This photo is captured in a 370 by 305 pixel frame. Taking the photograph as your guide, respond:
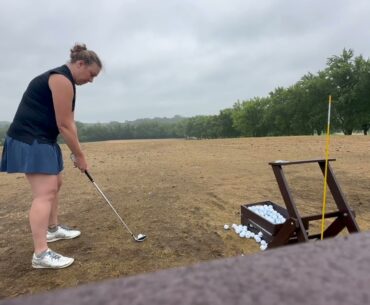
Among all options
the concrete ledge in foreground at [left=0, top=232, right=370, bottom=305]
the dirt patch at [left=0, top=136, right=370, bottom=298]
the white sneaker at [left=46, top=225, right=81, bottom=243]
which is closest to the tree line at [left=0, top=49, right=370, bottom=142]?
the dirt patch at [left=0, top=136, right=370, bottom=298]

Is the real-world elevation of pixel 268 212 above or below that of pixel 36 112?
below

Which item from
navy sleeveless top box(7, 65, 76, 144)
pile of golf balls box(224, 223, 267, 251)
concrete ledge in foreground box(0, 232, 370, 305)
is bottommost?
pile of golf balls box(224, 223, 267, 251)

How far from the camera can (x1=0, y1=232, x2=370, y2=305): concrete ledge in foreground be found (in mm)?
543

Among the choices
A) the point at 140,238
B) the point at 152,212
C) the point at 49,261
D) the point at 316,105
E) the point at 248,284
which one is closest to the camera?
the point at 248,284

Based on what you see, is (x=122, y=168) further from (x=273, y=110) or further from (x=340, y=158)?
(x=273, y=110)

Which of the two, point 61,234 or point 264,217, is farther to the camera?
point 61,234

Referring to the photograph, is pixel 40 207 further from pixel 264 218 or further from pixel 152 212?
pixel 264 218

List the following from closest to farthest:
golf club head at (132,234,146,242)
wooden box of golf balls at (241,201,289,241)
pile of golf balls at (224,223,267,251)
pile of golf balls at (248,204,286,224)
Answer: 1. wooden box of golf balls at (241,201,289,241)
2. pile of golf balls at (224,223,267,251)
3. golf club head at (132,234,146,242)
4. pile of golf balls at (248,204,286,224)

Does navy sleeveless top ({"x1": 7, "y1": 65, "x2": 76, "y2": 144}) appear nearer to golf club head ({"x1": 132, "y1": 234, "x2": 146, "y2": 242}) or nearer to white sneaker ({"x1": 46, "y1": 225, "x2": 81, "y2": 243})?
white sneaker ({"x1": 46, "y1": 225, "x2": 81, "y2": 243})

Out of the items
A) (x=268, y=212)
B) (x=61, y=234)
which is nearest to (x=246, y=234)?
(x=268, y=212)

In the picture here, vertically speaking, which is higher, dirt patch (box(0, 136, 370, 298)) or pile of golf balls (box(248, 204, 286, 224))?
pile of golf balls (box(248, 204, 286, 224))

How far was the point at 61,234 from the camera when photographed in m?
3.96

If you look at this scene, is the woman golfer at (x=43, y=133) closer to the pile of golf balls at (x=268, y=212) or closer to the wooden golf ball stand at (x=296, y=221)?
the wooden golf ball stand at (x=296, y=221)

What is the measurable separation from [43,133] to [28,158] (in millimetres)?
255
